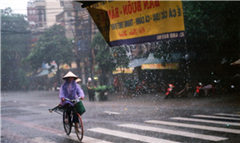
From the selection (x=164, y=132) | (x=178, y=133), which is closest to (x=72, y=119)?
(x=164, y=132)

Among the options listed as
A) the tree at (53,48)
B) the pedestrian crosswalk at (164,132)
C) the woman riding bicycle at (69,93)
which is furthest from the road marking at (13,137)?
the tree at (53,48)

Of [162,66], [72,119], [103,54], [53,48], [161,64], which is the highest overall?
[53,48]

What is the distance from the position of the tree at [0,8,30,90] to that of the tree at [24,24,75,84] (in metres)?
8.34

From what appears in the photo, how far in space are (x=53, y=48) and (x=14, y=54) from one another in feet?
49.3

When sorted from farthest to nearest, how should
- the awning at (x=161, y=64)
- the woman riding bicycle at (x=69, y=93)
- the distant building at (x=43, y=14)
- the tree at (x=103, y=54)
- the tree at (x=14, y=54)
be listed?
the distant building at (x=43, y=14) → the tree at (x=14, y=54) → the tree at (x=103, y=54) → the awning at (x=161, y=64) → the woman riding bicycle at (x=69, y=93)

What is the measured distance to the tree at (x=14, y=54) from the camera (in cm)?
4544

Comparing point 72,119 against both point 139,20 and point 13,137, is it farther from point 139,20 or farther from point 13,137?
point 139,20

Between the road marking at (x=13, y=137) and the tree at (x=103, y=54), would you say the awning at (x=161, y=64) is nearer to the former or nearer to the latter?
the tree at (x=103, y=54)

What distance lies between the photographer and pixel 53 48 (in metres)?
36.8

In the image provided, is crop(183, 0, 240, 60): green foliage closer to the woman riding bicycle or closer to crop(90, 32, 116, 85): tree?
crop(90, 32, 116, 85): tree

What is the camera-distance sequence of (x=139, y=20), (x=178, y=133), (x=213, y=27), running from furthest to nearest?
(x=213, y=27)
(x=178, y=133)
(x=139, y=20)

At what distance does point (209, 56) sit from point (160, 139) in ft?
46.7

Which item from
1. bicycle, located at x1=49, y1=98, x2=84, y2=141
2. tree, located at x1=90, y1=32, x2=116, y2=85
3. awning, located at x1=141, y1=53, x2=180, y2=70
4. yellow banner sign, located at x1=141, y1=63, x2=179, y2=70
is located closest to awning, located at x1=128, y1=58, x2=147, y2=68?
tree, located at x1=90, y1=32, x2=116, y2=85

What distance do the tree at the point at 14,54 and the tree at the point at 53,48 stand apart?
27.4ft
